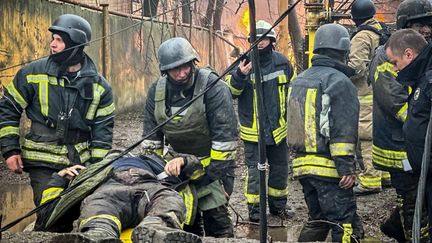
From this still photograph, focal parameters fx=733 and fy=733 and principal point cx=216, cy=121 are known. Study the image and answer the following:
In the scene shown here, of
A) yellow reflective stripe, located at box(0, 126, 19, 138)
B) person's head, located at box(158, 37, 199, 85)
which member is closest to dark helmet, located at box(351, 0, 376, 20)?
person's head, located at box(158, 37, 199, 85)

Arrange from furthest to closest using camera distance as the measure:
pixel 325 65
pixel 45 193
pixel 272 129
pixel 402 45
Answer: pixel 272 129 < pixel 325 65 < pixel 45 193 < pixel 402 45

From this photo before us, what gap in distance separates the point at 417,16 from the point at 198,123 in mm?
1957

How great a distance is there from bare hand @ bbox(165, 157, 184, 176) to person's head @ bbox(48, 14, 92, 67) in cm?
122

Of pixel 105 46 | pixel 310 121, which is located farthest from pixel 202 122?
pixel 105 46

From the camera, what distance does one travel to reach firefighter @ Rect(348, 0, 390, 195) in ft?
26.8

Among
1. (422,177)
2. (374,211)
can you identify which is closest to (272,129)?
(374,211)

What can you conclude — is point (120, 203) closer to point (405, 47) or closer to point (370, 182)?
point (405, 47)

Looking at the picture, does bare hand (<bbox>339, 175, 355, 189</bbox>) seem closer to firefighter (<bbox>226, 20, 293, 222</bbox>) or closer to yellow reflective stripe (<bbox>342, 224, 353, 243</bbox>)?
yellow reflective stripe (<bbox>342, 224, 353, 243</bbox>)

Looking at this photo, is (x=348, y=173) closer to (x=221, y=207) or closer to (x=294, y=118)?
(x=294, y=118)

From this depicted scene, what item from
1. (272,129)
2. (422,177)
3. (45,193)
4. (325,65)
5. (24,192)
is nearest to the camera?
(422,177)

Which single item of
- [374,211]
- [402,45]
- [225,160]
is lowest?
[374,211]

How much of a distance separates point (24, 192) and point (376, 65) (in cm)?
460

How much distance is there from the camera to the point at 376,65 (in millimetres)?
6285

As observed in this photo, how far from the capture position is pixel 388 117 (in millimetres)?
6062
